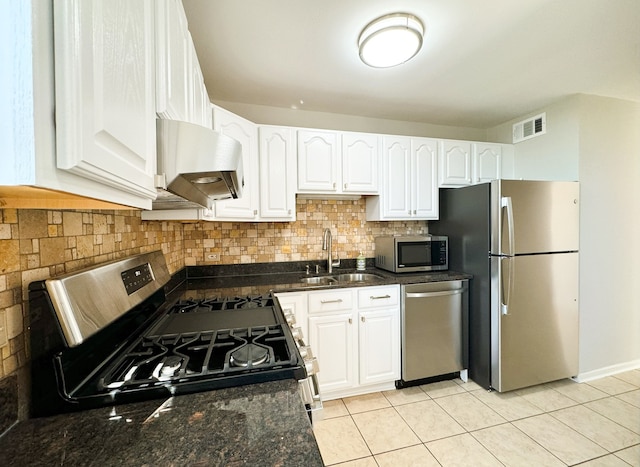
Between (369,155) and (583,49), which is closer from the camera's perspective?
(583,49)

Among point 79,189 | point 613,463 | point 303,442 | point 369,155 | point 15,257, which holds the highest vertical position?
point 369,155

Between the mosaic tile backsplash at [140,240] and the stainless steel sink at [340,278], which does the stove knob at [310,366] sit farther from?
the stainless steel sink at [340,278]

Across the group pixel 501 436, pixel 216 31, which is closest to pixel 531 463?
pixel 501 436

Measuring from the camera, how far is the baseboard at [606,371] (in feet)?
8.11

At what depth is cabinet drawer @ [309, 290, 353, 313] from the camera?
213 cm

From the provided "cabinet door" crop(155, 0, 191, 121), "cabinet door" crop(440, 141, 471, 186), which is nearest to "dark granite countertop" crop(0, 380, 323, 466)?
"cabinet door" crop(155, 0, 191, 121)

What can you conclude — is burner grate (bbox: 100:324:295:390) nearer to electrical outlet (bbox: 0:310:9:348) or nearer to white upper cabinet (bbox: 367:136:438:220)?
electrical outlet (bbox: 0:310:9:348)

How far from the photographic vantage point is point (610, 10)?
1.46m

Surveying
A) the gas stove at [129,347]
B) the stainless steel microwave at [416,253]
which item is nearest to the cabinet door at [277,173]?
the stainless steel microwave at [416,253]

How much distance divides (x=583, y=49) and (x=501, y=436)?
2573mm

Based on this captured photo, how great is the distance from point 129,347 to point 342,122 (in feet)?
8.37

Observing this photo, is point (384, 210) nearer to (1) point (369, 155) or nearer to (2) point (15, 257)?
(1) point (369, 155)

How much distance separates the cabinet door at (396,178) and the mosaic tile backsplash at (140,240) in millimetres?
324

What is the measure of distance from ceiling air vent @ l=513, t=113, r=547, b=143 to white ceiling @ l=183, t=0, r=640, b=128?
119mm
